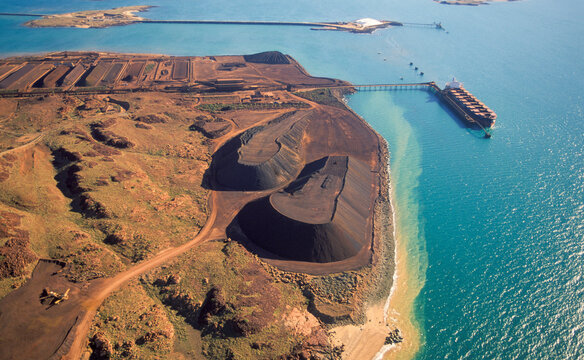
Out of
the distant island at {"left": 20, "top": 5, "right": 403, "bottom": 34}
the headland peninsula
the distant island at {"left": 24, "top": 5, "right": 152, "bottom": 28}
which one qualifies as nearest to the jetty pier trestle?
the headland peninsula

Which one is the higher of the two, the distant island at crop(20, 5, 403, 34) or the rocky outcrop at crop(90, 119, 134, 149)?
the distant island at crop(20, 5, 403, 34)

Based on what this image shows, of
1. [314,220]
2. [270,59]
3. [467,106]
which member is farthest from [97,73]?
[467,106]

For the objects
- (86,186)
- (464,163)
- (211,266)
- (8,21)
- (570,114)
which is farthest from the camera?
(8,21)

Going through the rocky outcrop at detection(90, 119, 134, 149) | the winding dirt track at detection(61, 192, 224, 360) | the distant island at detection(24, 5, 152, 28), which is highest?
the distant island at detection(24, 5, 152, 28)

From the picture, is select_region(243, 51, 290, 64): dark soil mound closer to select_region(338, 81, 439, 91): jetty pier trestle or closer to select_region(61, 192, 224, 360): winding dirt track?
select_region(338, 81, 439, 91): jetty pier trestle

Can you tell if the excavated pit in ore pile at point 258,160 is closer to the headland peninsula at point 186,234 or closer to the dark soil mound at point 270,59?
the headland peninsula at point 186,234

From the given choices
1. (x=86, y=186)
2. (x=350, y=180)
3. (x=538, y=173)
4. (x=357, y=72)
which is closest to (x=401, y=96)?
(x=357, y=72)

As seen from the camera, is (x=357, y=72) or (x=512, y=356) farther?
(x=357, y=72)

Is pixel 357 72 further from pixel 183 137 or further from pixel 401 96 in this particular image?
pixel 183 137
